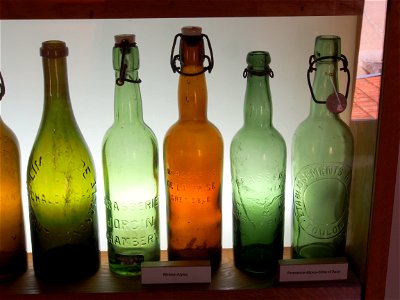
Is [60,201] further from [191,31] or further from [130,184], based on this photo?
[191,31]

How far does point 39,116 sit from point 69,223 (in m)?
0.18

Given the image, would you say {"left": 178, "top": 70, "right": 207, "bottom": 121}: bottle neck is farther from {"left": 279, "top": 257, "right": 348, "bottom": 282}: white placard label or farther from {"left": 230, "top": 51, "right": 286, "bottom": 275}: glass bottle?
{"left": 279, "top": 257, "right": 348, "bottom": 282}: white placard label

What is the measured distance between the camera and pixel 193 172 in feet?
2.35

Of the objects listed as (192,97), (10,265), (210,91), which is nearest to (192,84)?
(192,97)

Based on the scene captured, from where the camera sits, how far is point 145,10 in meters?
0.62

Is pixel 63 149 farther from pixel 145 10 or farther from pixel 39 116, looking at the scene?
pixel 145 10

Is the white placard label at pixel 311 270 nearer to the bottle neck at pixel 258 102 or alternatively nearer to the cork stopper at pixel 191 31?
the bottle neck at pixel 258 102

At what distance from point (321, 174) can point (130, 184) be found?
0.84ft

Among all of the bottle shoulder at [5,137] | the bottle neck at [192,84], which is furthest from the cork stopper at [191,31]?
the bottle shoulder at [5,137]

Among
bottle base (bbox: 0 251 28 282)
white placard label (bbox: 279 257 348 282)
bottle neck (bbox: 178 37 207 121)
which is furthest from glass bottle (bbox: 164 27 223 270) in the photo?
bottle base (bbox: 0 251 28 282)

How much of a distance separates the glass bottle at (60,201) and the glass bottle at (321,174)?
0.28 meters

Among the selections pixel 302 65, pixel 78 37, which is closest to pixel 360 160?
pixel 302 65

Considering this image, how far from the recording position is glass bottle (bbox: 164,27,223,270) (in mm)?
692

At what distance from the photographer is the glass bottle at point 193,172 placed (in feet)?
2.27
